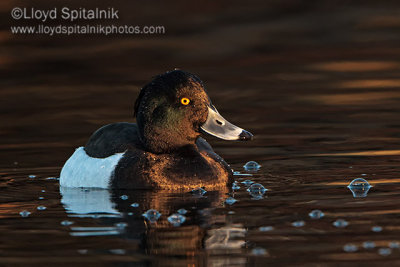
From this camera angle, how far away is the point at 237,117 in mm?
14414

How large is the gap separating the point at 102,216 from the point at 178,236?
118 cm

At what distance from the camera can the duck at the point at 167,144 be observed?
9.64 m

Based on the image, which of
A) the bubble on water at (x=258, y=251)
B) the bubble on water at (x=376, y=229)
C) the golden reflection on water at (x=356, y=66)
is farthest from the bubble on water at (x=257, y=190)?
the golden reflection on water at (x=356, y=66)

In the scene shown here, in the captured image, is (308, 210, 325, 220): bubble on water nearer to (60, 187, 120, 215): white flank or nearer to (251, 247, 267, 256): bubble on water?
(251, 247, 267, 256): bubble on water

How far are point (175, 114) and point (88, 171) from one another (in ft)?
3.91

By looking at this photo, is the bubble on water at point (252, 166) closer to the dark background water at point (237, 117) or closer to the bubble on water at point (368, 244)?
the dark background water at point (237, 117)

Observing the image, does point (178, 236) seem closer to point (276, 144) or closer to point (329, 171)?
point (329, 171)

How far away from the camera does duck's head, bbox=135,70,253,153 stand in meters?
9.84

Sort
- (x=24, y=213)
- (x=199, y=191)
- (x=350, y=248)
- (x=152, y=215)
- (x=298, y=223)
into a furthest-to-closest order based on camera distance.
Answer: (x=199, y=191)
(x=24, y=213)
(x=152, y=215)
(x=298, y=223)
(x=350, y=248)

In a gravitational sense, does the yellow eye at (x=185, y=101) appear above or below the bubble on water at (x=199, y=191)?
above

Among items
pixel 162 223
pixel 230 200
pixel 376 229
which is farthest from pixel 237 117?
pixel 376 229

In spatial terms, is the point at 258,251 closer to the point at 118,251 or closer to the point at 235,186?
the point at 118,251

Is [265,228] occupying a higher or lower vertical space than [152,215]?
lower

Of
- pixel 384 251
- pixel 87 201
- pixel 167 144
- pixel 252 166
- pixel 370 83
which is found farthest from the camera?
pixel 370 83
